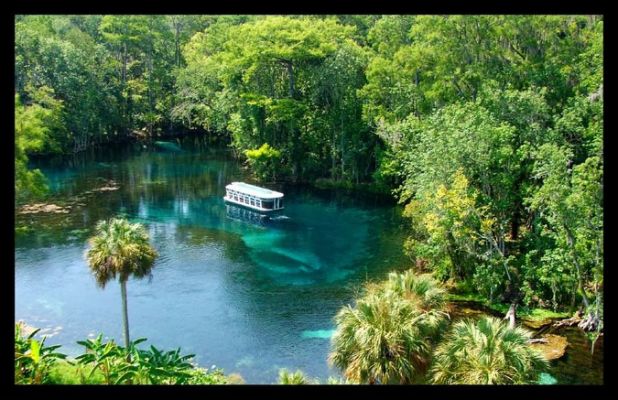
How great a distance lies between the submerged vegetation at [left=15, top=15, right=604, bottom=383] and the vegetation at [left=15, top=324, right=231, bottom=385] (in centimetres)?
10

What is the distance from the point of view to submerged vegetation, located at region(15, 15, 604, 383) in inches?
602

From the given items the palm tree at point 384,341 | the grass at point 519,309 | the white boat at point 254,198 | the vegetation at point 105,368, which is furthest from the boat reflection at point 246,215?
the palm tree at point 384,341

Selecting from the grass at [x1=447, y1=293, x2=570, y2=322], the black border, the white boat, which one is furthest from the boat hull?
the black border

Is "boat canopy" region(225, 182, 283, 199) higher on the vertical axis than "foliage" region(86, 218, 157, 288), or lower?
higher

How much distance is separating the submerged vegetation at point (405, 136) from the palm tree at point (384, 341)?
0.05m

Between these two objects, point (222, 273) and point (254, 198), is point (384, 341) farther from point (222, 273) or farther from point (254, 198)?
point (254, 198)

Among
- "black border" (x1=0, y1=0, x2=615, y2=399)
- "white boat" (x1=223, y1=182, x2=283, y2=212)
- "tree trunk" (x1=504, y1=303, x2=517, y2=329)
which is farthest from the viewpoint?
"white boat" (x1=223, y1=182, x2=283, y2=212)

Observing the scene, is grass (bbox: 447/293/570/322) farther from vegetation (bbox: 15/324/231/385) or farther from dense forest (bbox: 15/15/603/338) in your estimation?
vegetation (bbox: 15/324/231/385)

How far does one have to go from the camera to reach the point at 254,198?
41.4 meters

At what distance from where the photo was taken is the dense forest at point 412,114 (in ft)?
83.3

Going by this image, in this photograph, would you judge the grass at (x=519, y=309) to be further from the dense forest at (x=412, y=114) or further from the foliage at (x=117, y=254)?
the foliage at (x=117, y=254)

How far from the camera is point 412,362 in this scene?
14562mm

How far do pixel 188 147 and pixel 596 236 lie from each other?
169ft
